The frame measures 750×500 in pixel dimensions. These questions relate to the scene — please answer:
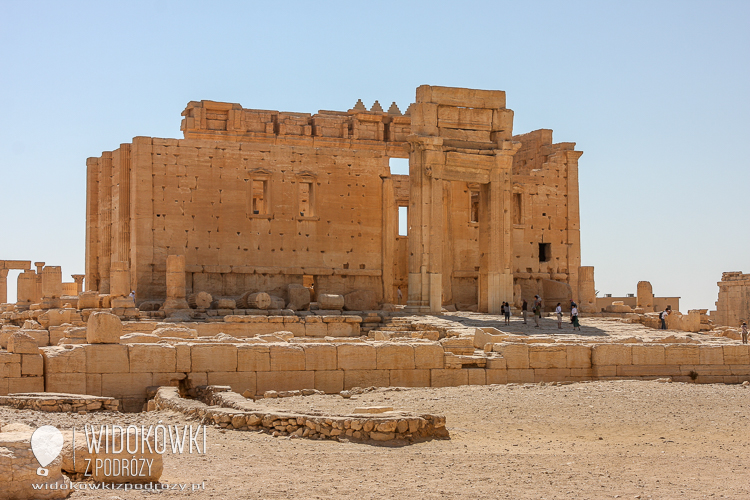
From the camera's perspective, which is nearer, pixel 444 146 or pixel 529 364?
pixel 529 364

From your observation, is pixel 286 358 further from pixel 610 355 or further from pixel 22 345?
pixel 610 355

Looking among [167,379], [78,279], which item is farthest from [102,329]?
[78,279]

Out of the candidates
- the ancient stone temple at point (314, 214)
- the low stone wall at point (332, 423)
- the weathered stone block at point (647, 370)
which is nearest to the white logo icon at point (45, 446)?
the low stone wall at point (332, 423)

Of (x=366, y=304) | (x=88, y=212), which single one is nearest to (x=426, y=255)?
(x=366, y=304)

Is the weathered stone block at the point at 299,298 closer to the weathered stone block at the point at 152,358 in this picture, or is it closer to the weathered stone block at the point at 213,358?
the weathered stone block at the point at 213,358

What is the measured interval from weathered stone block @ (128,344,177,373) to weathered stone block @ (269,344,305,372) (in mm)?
1778

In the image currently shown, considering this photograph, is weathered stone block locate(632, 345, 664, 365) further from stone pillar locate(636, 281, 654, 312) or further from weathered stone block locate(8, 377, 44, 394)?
stone pillar locate(636, 281, 654, 312)

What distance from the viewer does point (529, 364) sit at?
672 inches

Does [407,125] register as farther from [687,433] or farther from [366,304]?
[687,433]

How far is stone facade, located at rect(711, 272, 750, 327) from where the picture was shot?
40906 millimetres

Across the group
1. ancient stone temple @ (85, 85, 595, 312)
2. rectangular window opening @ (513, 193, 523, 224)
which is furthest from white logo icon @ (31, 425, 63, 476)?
rectangular window opening @ (513, 193, 523, 224)

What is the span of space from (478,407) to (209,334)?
10995 mm

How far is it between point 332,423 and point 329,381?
16.2 feet

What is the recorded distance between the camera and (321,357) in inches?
622
